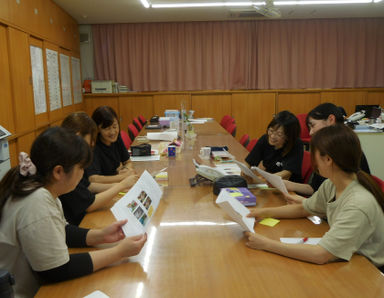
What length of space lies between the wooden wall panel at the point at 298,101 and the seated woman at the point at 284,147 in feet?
15.1

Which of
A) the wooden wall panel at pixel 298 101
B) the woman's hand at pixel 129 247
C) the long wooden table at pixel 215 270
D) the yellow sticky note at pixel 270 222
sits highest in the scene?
the wooden wall panel at pixel 298 101

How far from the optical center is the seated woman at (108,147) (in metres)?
2.63

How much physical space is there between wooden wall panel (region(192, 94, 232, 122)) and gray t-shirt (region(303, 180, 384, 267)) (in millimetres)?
5834

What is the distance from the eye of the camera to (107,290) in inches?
44.1

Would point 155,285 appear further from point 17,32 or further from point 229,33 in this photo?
point 229,33

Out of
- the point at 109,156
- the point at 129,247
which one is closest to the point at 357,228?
the point at 129,247

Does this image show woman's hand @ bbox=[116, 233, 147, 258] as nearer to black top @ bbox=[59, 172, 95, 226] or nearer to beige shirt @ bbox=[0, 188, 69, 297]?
beige shirt @ bbox=[0, 188, 69, 297]

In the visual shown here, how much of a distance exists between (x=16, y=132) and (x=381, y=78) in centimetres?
676

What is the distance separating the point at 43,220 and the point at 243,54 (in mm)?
6511

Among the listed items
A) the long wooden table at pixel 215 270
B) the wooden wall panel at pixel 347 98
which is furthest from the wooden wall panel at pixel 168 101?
the long wooden table at pixel 215 270

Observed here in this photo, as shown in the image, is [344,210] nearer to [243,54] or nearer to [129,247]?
[129,247]

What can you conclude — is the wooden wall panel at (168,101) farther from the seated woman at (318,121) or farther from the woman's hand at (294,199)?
the woman's hand at (294,199)

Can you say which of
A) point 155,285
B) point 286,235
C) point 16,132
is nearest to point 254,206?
point 286,235

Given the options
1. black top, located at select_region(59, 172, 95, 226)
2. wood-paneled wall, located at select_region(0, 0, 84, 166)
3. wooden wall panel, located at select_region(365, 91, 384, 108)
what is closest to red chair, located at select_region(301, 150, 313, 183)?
black top, located at select_region(59, 172, 95, 226)
